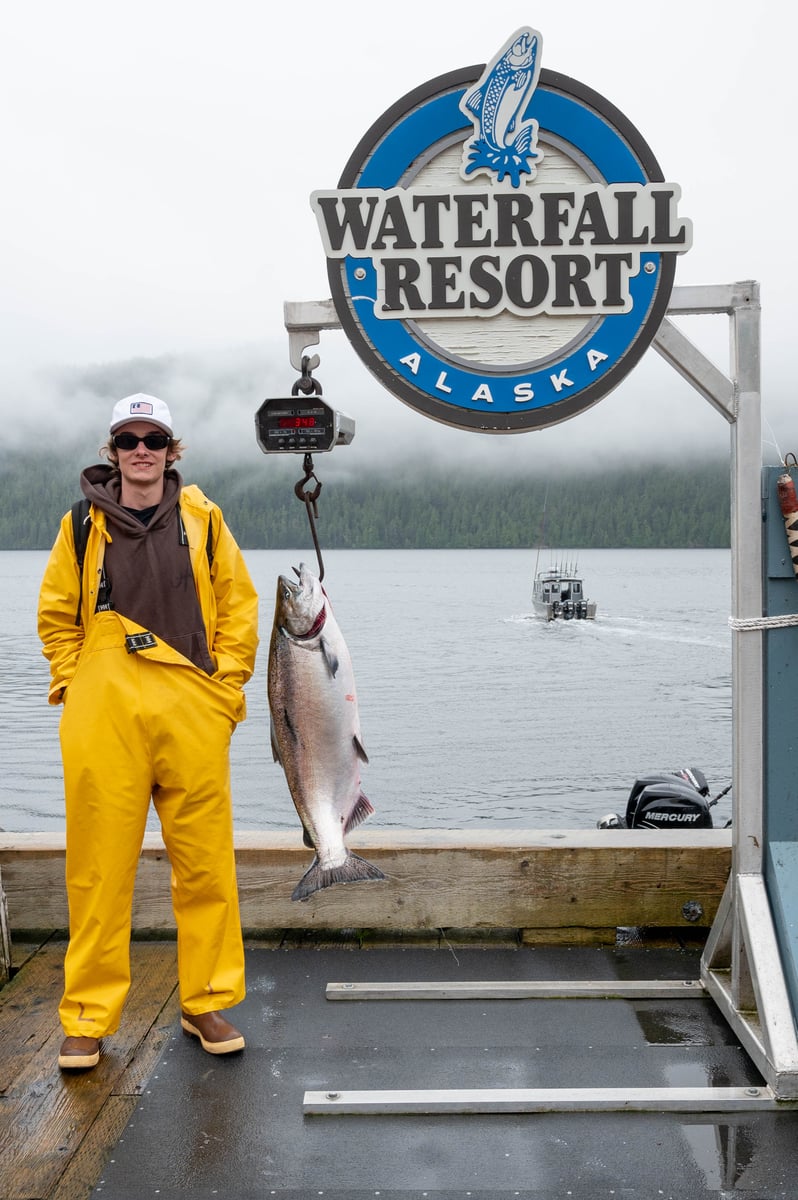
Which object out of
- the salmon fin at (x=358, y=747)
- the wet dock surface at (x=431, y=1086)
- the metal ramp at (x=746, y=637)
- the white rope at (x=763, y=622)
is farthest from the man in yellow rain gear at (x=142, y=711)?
the white rope at (x=763, y=622)

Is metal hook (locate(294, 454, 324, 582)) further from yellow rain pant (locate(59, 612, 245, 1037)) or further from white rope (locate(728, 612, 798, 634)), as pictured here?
white rope (locate(728, 612, 798, 634))

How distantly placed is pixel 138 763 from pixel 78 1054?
102 cm

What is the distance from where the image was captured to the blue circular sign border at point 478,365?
4.12 metres

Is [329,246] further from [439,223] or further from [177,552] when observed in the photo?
[177,552]

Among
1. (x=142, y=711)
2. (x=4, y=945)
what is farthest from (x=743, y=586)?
(x=4, y=945)

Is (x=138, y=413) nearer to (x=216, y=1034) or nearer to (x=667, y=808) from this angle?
(x=216, y=1034)

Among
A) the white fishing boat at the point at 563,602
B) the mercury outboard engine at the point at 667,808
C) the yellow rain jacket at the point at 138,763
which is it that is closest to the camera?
the yellow rain jacket at the point at 138,763

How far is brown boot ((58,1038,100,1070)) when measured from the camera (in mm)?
3775

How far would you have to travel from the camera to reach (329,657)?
3.58 metres

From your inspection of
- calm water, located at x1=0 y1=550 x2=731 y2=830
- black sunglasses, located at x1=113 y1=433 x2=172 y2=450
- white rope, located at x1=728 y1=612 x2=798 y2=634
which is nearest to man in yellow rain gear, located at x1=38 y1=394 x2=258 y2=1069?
black sunglasses, located at x1=113 y1=433 x2=172 y2=450

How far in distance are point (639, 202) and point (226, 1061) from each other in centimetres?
349

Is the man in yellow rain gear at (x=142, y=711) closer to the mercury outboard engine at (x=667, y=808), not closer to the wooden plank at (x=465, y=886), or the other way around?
the wooden plank at (x=465, y=886)

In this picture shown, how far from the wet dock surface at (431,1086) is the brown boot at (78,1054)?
5 centimetres

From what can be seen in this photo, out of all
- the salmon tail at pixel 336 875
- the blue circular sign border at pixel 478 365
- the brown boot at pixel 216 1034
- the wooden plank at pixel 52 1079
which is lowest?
the wooden plank at pixel 52 1079
